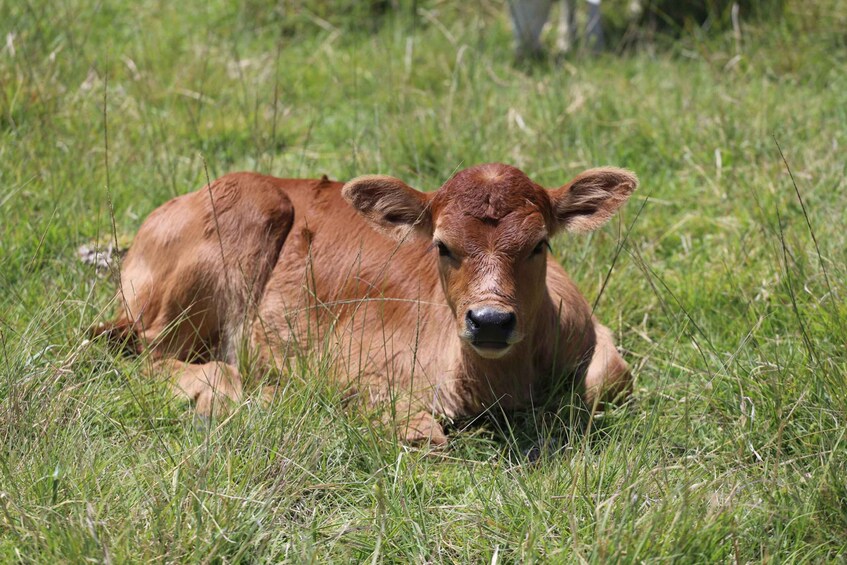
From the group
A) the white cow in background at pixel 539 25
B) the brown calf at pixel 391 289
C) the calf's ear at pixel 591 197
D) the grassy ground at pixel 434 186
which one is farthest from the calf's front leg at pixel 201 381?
the white cow in background at pixel 539 25

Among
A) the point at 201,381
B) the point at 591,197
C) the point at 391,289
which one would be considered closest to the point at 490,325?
the point at 591,197

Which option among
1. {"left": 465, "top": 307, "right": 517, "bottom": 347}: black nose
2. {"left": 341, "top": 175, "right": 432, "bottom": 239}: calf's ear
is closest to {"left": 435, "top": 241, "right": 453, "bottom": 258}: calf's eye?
{"left": 341, "top": 175, "right": 432, "bottom": 239}: calf's ear

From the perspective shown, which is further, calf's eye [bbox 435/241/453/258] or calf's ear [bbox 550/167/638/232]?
calf's ear [bbox 550/167/638/232]

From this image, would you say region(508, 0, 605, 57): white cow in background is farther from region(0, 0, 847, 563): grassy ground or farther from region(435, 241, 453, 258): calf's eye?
region(435, 241, 453, 258): calf's eye

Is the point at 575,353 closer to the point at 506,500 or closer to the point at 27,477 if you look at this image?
the point at 506,500

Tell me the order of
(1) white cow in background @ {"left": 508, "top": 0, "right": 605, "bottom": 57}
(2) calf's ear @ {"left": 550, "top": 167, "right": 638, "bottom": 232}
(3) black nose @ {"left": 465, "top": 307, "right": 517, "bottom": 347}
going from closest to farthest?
(3) black nose @ {"left": 465, "top": 307, "right": 517, "bottom": 347} < (2) calf's ear @ {"left": 550, "top": 167, "right": 638, "bottom": 232} < (1) white cow in background @ {"left": 508, "top": 0, "right": 605, "bottom": 57}

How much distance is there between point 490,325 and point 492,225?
48 centimetres

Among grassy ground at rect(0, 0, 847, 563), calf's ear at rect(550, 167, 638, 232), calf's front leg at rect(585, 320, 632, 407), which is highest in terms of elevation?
calf's ear at rect(550, 167, 638, 232)

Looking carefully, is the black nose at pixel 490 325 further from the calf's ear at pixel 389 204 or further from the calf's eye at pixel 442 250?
the calf's ear at pixel 389 204

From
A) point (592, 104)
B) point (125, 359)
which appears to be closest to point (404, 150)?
point (592, 104)

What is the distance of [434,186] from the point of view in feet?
21.9

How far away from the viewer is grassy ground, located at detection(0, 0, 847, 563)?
3652mm

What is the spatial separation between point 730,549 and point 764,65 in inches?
223

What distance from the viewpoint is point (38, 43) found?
26.0 feet
